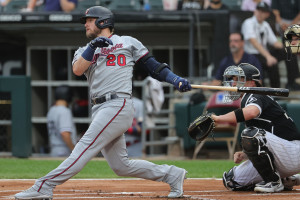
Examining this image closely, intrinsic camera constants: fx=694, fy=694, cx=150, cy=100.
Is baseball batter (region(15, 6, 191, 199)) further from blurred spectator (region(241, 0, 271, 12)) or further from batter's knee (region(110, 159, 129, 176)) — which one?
blurred spectator (region(241, 0, 271, 12))

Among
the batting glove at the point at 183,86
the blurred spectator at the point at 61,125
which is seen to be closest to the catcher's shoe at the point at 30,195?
the batting glove at the point at 183,86

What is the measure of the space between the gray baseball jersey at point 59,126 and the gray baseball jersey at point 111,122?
224 inches

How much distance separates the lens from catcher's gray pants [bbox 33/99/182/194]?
5.21 m

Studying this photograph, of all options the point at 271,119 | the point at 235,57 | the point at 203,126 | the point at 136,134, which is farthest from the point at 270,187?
the point at 136,134

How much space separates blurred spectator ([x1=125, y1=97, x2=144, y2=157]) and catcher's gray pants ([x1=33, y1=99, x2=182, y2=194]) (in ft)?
21.0

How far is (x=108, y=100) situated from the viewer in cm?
543

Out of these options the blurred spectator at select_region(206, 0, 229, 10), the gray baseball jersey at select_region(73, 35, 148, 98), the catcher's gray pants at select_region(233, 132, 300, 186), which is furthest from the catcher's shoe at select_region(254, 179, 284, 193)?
the blurred spectator at select_region(206, 0, 229, 10)

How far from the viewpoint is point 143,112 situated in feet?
38.9

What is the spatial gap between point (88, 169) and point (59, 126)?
6.64ft

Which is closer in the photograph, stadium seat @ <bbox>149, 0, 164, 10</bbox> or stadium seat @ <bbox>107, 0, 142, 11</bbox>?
stadium seat @ <bbox>107, 0, 142, 11</bbox>

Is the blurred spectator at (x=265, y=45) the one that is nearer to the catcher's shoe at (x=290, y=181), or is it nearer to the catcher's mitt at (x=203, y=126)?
the catcher's shoe at (x=290, y=181)

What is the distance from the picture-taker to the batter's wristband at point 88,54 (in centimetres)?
529

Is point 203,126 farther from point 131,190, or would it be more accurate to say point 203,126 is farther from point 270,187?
point 131,190

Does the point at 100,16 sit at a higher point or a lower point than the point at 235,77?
higher
